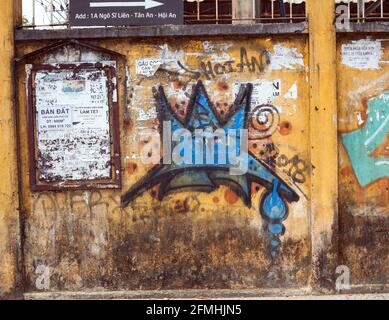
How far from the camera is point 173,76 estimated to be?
23.2 ft

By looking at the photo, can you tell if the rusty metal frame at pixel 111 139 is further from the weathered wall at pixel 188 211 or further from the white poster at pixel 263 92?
the white poster at pixel 263 92

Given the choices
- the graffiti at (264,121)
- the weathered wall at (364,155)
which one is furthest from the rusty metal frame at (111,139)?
the weathered wall at (364,155)

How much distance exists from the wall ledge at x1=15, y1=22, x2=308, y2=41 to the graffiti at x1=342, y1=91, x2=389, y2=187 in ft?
3.87

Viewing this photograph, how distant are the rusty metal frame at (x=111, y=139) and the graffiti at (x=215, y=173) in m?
0.29

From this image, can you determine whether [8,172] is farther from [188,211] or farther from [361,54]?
[361,54]

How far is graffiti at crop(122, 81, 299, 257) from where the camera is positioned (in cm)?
706

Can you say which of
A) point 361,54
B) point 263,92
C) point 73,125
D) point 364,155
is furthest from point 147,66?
point 364,155

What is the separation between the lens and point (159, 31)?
22.8 ft

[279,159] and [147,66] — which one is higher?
[147,66]

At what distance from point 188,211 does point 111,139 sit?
1.16 metres

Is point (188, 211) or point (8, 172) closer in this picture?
point (8, 172)

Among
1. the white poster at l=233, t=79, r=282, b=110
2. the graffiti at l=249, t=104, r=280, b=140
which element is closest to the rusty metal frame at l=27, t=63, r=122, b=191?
the white poster at l=233, t=79, r=282, b=110

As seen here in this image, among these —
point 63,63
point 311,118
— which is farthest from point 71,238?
point 311,118

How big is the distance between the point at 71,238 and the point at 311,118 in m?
2.96
